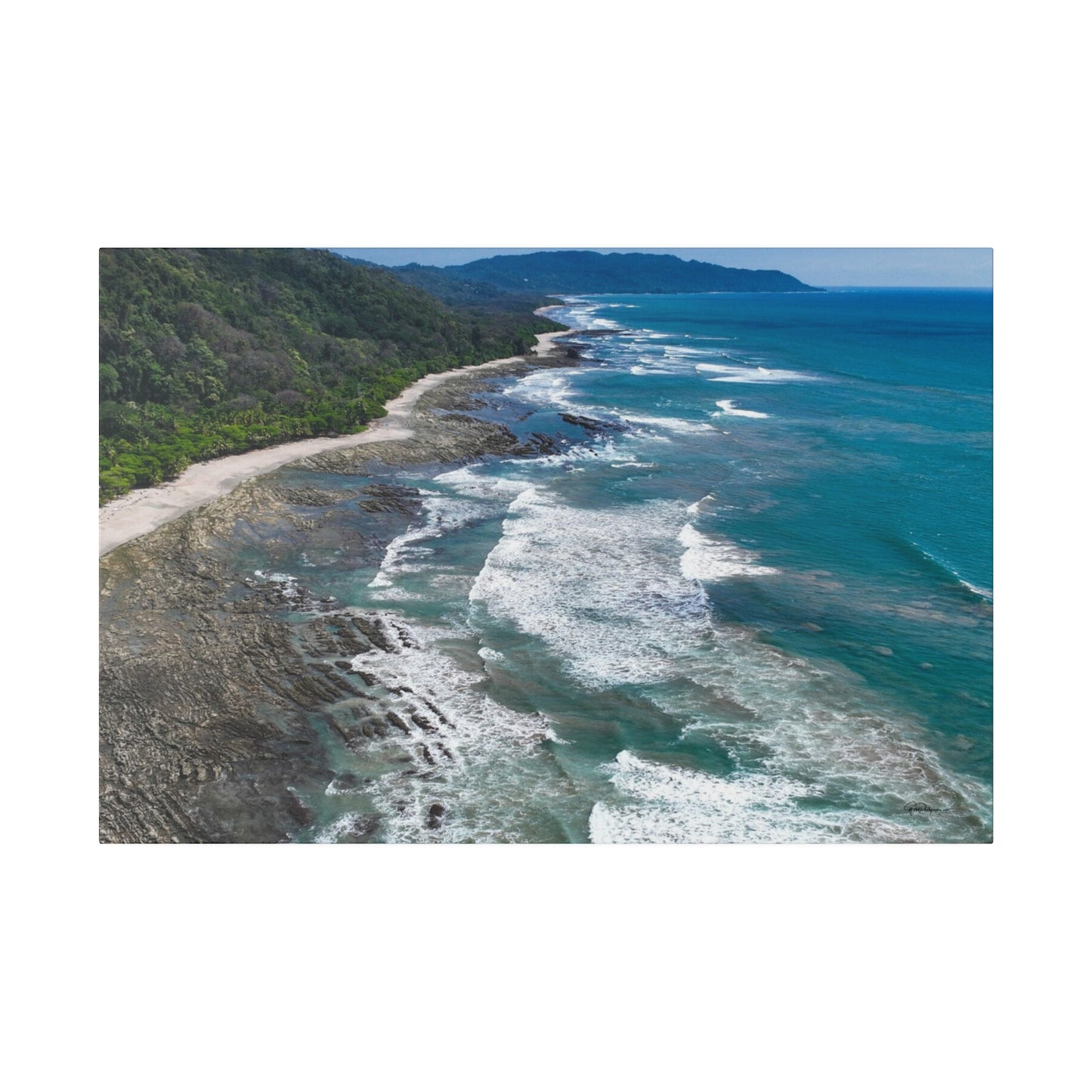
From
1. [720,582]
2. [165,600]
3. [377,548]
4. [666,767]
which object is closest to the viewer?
[666,767]

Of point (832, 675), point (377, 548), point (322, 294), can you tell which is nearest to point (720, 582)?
point (832, 675)

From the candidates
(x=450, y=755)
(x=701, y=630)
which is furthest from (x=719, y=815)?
(x=701, y=630)

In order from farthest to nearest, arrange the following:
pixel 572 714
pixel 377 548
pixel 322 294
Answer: pixel 322 294 < pixel 377 548 < pixel 572 714

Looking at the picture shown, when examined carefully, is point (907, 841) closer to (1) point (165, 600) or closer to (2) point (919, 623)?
(2) point (919, 623)

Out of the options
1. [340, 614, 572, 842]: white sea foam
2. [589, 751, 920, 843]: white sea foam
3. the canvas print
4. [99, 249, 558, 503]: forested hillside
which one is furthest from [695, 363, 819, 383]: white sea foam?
[589, 751, 920, 843]: white sea foam

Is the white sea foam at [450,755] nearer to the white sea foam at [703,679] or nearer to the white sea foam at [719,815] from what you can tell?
the white sea foam at [719,815]

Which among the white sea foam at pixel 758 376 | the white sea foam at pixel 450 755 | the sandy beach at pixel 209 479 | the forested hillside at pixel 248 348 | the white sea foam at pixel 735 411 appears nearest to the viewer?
the white sea foam at pixel 450 755

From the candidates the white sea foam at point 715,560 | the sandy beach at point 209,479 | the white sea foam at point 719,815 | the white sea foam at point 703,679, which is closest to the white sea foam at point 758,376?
the sandy beach at point 209,479
